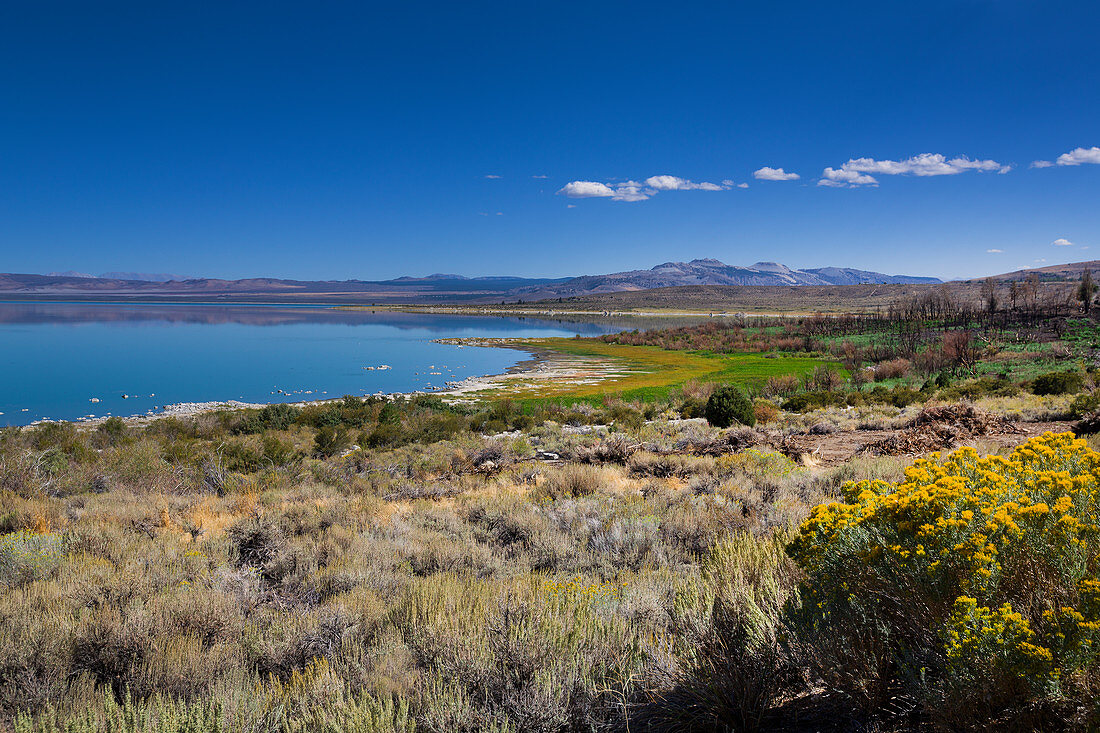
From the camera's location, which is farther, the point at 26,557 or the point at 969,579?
the point at 26,557

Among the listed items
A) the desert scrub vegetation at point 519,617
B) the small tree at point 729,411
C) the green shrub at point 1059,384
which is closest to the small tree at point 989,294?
the green shrub at point 1059,384

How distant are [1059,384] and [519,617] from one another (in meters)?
24.1

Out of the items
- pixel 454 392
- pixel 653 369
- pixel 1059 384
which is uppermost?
pixel 1059 384

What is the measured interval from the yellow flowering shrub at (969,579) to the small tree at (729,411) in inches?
614

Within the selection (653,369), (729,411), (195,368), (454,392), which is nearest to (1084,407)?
(729,411)

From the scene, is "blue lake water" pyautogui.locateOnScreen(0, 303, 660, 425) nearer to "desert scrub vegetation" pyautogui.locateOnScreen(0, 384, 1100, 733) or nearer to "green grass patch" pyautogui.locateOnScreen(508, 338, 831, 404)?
"green grass patch" pyautogui.locateOnScreen(508, 338, 831, 404)

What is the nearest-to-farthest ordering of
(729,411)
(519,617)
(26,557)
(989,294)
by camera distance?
1. (519,617)
2. (26,557)
3. (729,411)
4. (989,294)

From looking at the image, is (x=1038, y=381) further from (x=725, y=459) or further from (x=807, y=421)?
(x=725, y=459)

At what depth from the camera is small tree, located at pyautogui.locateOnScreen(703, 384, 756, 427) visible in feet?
60.1

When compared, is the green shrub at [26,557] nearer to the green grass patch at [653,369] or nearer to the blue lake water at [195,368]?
the green grass patch at [653,369]

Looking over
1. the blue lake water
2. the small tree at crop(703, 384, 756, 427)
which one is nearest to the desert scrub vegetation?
the small tree at crop(703, 384, 756, 427)

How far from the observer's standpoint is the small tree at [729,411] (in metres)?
18.3

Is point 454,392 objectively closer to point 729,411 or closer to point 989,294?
point 729,411

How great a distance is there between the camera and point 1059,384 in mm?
19266
